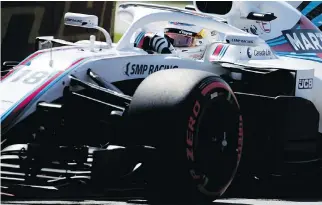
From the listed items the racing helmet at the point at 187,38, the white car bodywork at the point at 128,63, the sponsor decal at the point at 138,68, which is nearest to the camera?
the white car bodywork at the point at 128,63

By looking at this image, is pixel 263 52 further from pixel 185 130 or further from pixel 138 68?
pixel 185 130

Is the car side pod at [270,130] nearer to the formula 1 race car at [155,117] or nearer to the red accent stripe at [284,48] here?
the formula 1 race car at [155,117]

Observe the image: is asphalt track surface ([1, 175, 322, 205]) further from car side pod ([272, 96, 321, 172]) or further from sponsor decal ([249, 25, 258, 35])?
sponsor decal ([249, 25, 258, 35])

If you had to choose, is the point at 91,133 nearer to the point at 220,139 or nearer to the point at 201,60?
the point at 220,139

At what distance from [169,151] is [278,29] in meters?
3.66

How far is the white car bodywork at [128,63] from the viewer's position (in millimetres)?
7750

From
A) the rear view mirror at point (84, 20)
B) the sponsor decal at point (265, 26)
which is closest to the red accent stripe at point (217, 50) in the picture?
the rear view mirror at point (84, 20)

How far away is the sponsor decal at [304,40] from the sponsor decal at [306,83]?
4.44 ft

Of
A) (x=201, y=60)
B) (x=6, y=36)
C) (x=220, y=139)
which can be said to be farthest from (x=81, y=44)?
(x=6, y=36)

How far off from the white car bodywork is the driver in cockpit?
0.18 metres

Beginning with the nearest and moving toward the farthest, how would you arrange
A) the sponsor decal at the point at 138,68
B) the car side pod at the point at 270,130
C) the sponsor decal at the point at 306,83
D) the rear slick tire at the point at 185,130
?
the rear slick tire at the point at 185,130
the sponsor decal at the point at 138,68
the car side pod at the point at 270,130
the sponsor decal at the point at 306,83

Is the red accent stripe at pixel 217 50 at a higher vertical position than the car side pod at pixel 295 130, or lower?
higher

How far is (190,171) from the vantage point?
7.19m

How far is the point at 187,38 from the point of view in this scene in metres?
9.59
